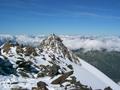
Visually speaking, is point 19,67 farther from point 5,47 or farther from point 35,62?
point 5,47

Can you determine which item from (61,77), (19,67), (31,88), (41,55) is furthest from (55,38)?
(31,88)

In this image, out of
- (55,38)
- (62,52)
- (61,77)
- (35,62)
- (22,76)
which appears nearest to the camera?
(61,77)

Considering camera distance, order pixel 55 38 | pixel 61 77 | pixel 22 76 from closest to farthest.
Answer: pixel 61 77 < pixel 22 76 < pixel 55 38

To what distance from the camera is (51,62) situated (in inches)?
3868

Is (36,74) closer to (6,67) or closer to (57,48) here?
(6,67)

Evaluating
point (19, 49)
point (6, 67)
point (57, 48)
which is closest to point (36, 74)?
point (6, 67)

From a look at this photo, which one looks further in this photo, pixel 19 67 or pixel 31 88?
pixel 19 67

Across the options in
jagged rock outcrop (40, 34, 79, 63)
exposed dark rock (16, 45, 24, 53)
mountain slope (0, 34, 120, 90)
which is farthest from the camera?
jagged rock outcrop (40, 34, 79, 63)

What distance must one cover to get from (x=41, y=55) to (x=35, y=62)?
13562 millimetres

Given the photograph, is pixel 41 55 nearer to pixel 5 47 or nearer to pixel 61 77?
pixel 5 47

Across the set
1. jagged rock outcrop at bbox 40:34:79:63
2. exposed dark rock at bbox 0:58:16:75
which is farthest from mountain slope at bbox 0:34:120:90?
jagged rock outcrop at bbox 40:34:79:63

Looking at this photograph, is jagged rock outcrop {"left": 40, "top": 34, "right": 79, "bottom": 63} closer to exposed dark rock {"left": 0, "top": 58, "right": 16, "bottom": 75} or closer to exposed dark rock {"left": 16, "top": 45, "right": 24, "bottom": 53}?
exposed dark rock {"left": 16, "top": 45, "right": 24, "bottom": 53}

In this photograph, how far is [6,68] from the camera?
73.9 m

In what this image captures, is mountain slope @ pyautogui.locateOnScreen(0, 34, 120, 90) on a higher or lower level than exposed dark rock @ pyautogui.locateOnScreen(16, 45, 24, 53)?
lower
